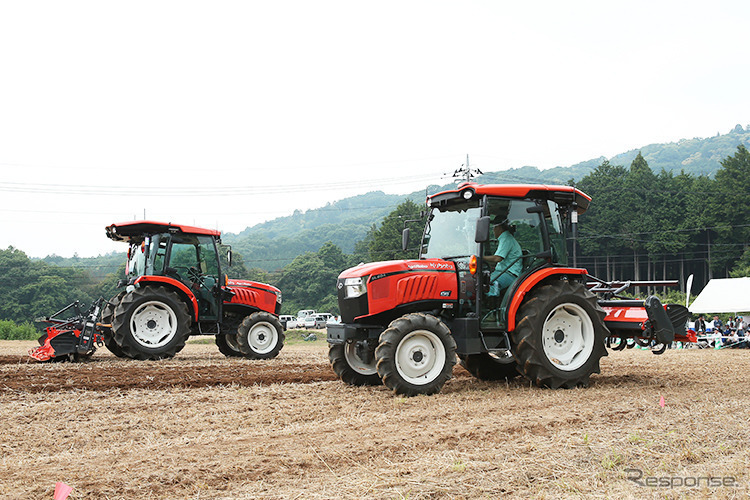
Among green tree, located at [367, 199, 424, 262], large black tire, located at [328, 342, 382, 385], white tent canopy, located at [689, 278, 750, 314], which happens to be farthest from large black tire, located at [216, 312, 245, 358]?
green tree, located at [367, 199, 424, 262]

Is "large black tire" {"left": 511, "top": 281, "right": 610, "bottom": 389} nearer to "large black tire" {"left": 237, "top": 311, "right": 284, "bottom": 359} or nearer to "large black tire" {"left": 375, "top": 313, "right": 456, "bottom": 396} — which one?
"large black tire" {"left": 375, "top": 313, "right": 456, "bottom": 396}

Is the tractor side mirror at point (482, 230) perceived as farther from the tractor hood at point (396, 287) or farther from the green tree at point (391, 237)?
the green tree at point (391, 237)

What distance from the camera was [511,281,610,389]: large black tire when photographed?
7.97 metres

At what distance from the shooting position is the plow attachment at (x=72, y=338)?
39.6 feet

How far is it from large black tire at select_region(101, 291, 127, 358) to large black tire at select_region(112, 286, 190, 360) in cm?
74

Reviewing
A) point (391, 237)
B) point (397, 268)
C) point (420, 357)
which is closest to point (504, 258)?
point (397, 268)

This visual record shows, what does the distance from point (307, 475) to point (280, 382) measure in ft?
16.5

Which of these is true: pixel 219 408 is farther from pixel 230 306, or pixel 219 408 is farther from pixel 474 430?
pixel 230 306

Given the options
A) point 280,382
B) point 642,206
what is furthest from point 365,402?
point 642,206

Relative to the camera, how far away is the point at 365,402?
7.35 m

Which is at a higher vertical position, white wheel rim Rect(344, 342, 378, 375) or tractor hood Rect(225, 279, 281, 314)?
tractor hood Rect(225, 279, 281, 314)

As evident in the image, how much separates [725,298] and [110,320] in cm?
2255

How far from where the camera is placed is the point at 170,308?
12.5 metres

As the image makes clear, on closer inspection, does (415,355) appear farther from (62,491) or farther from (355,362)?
(62,491)
